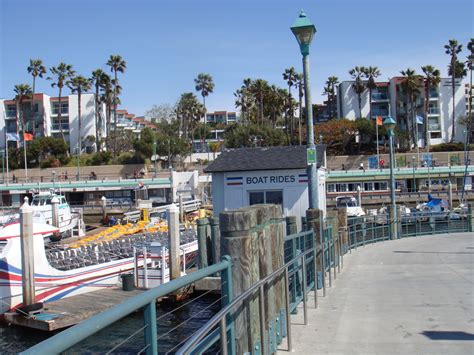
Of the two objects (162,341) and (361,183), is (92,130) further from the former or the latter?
(162,341)

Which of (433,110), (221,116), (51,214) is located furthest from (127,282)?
(221,116)

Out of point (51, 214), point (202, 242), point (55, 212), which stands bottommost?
point (51, 214)

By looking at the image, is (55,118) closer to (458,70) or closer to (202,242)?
(458,70)

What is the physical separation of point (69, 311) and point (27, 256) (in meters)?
2.25

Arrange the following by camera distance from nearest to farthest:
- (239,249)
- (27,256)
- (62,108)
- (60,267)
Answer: (239,249) < (27,256) < (60,267) < (62,108)

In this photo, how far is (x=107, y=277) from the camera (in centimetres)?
2119

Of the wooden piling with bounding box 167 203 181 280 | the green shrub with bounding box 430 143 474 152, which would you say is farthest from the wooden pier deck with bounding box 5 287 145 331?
the green shrub with bounding box 430 143 474 152

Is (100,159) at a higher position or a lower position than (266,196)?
higher

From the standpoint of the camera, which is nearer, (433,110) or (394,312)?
(394,312)

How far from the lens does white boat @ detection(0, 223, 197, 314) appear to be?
1833 cm

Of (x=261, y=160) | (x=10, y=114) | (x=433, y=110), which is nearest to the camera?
(x=261, y=160)

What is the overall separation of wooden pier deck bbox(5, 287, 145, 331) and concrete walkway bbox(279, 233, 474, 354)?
8452mm

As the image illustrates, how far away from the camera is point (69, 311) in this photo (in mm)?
17766

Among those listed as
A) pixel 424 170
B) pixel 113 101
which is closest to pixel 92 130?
pixel 113 101
